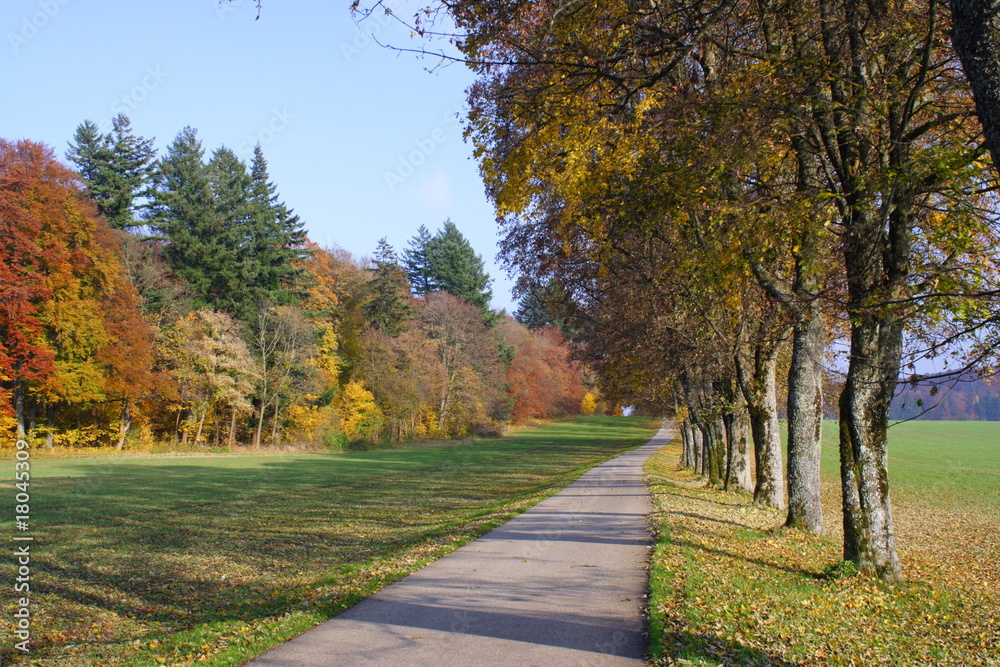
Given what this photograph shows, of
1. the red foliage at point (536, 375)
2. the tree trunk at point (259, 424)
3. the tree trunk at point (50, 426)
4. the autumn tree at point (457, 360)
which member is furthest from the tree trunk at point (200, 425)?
the red foliage at point (536, 375)

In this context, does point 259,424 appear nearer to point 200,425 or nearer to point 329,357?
point 200,425

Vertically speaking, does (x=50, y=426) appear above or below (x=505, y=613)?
above

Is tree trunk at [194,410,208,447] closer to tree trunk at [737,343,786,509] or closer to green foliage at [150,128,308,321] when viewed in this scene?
green foliage at [150,128,308,321]

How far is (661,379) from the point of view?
25562mm

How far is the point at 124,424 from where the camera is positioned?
134ft

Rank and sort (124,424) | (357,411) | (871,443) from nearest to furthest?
(871,443), (124,424), (357,411)

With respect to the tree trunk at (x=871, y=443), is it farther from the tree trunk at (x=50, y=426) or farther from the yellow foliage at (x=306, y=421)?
the yellow foliage at (x=306, y=421)

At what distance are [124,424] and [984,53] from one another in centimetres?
4612

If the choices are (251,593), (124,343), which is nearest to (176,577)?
(251,593)

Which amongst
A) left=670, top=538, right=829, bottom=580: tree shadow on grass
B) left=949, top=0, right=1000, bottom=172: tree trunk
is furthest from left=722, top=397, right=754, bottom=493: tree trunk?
left=949, top=0, right=1000, bottom=172: tree trunk

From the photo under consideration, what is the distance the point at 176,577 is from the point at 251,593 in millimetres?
→ 1948

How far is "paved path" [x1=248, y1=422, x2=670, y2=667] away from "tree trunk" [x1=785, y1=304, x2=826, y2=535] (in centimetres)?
337

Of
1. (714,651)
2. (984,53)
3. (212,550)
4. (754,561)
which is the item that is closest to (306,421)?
(212,550)

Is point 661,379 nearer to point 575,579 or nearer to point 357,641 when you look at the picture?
point 575,579
